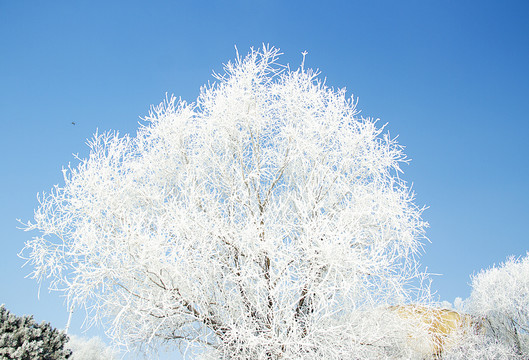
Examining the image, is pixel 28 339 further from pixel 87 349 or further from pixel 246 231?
pixel 87 349

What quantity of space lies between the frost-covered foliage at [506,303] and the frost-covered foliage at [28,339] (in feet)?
63.7

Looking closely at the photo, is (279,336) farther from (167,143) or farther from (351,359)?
(167,143)

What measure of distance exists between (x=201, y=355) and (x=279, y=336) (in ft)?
6.53

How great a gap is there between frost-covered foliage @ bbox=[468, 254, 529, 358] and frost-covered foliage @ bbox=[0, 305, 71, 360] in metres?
19.4

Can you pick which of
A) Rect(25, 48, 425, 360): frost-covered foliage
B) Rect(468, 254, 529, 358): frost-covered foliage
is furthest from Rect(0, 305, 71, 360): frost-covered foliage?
Rect(468, 254, 529, 358): frost-covered foliage

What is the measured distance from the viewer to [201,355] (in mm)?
7996

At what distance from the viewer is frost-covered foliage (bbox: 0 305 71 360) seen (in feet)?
23.6

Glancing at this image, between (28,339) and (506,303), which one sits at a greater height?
(506,303)

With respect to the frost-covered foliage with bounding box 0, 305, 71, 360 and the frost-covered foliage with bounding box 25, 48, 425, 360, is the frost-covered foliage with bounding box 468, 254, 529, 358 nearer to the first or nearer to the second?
the frost-covered foliage with bounding box 25, 48, 425, 360

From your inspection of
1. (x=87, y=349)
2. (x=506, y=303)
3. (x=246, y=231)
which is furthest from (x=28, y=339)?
(x=506, y=303)

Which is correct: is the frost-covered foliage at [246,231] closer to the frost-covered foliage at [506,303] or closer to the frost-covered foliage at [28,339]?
the frost-covered foliage at [28,339]

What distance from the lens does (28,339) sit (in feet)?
24.8

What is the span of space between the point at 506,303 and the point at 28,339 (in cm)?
2109

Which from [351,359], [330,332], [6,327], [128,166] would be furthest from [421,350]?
[6,327]
